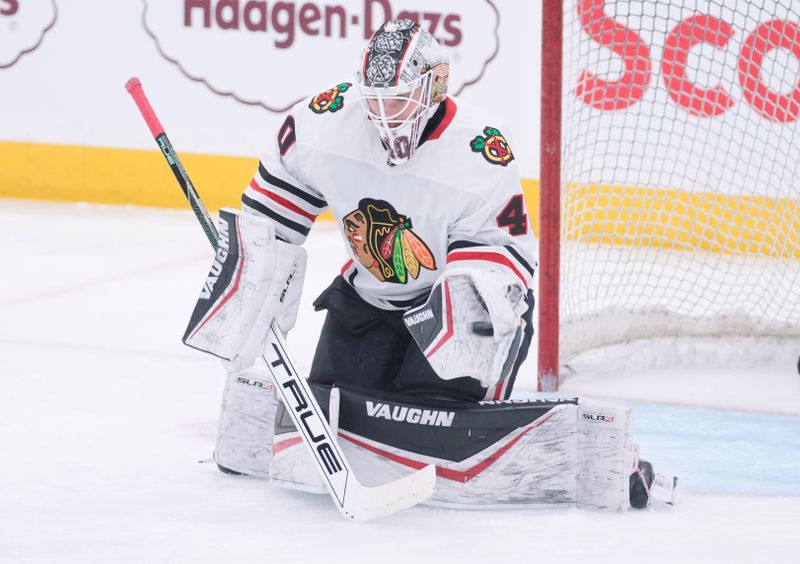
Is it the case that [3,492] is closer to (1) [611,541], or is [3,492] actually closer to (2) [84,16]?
(1) [611,541]

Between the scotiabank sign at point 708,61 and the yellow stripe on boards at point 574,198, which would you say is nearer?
the scotiabank sign at point 708,61

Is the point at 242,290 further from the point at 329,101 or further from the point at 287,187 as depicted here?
the point at 329,101

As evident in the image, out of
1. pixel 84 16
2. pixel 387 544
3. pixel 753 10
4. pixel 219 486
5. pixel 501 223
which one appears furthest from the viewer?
pixel 84 16

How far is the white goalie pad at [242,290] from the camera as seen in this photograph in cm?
232

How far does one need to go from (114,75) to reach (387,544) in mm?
4144

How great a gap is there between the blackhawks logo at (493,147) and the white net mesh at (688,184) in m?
1.17

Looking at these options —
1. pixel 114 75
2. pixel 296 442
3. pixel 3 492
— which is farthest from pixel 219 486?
pixel 114 75

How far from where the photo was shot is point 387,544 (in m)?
2.13

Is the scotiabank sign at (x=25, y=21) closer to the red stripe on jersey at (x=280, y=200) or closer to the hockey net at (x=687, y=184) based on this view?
the hockey net at (x=687, y=184)

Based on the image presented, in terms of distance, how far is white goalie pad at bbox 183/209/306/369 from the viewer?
7.61ft

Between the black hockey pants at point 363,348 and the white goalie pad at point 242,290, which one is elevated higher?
the white goalie pad at point 242,290

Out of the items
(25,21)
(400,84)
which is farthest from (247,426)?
(25,21)

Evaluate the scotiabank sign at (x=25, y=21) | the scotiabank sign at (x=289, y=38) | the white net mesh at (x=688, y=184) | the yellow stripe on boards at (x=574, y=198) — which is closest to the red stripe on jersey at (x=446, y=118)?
the white net mesh at (x=688, y=184)

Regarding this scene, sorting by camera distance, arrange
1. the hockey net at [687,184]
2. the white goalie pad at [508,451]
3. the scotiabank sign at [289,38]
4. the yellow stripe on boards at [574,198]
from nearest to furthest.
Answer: the white goalie pad at [508,451], the hockey net at [687,184], the yellow stripe on boards at [574,198], the scotiabank sign at [289,38]
